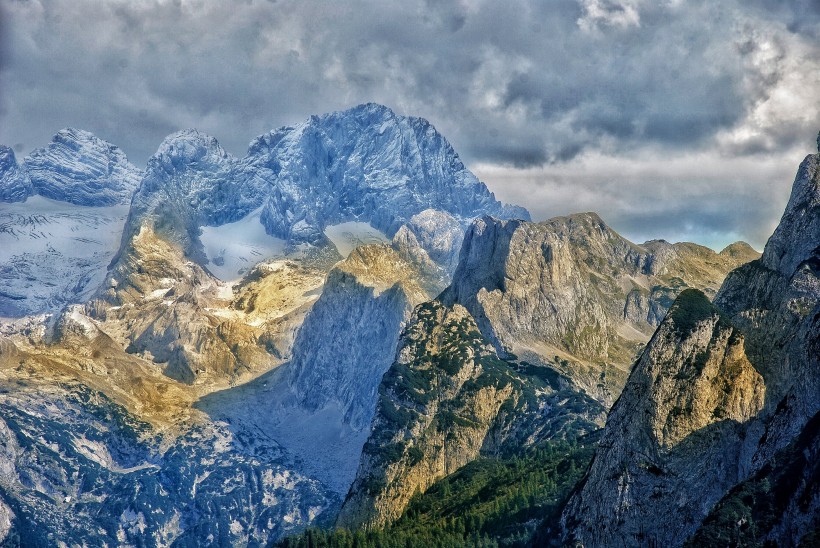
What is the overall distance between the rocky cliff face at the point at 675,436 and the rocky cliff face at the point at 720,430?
0.14m

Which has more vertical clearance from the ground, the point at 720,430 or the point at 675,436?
the point at 720,430

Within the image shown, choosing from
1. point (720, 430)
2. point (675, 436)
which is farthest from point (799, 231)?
point (675, 436)

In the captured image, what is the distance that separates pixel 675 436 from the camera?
133125mm

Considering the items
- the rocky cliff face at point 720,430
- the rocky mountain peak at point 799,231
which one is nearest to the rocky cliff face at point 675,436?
the rocky cliff face at point 720,430

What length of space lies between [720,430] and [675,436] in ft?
20.0

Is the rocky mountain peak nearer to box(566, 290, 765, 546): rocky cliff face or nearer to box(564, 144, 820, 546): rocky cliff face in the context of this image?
box(564, 144, 820, 546): rocky cliff face

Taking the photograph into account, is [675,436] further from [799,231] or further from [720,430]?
[799,231]

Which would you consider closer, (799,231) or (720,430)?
(720,430)

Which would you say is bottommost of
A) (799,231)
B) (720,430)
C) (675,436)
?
(675,436)

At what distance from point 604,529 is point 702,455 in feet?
60.3

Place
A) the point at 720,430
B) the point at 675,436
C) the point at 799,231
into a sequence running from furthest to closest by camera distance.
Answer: the point at 799,231, the point at 675,436, the point at 720,430

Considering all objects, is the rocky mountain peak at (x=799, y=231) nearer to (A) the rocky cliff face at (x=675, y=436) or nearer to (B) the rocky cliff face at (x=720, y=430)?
(B) the rocky cliff face at (x=720, y=430)

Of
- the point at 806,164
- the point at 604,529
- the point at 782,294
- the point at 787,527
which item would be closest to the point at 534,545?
the point at 604,529

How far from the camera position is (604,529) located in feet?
454
